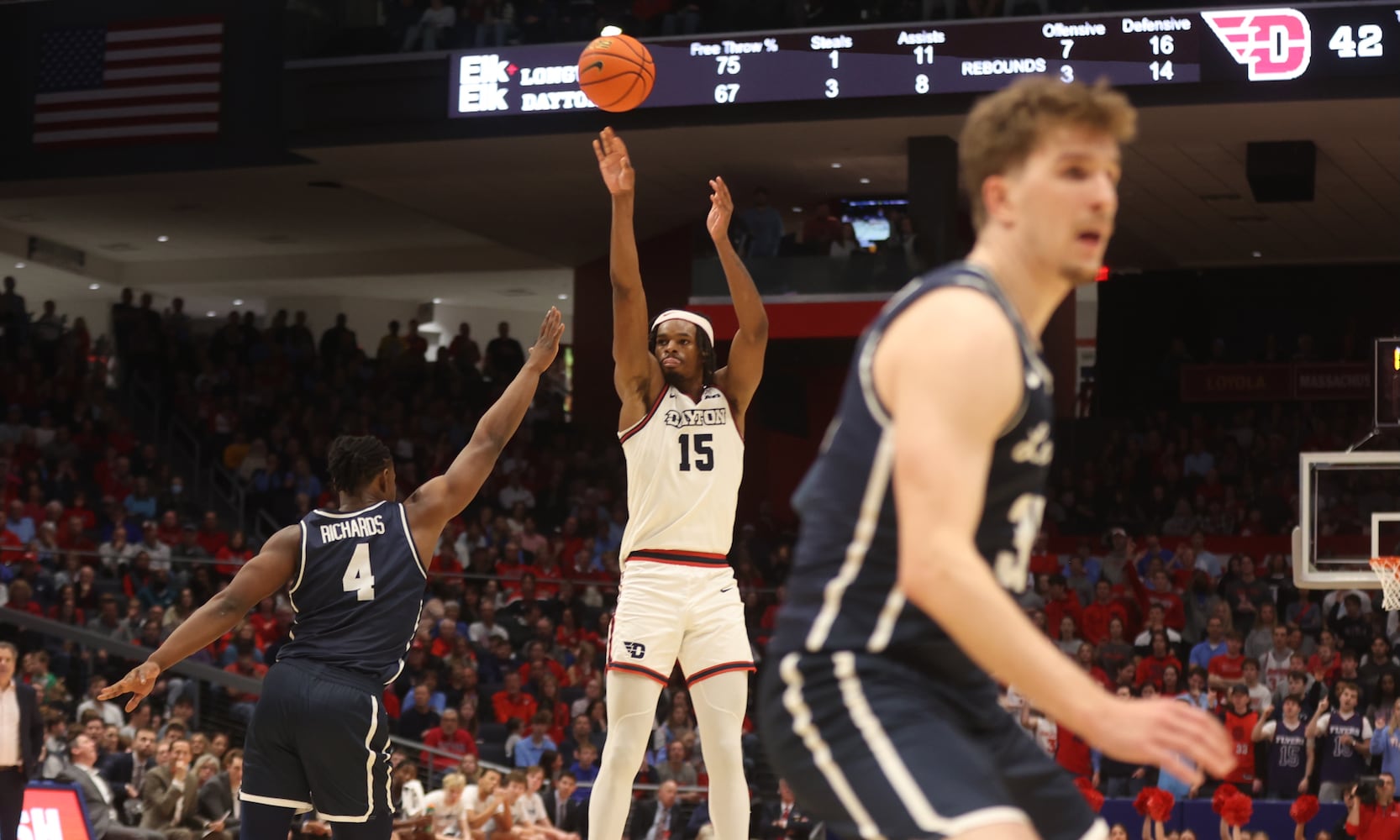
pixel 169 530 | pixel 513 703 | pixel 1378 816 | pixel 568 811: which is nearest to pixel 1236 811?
pixel 1378 816

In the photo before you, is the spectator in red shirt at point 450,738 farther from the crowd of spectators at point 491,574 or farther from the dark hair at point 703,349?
the dark hair at point 703,349

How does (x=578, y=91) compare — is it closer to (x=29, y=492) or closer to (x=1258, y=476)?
(x=29, y=492)

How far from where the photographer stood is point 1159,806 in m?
13.4

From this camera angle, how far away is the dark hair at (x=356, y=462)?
6.43 metres

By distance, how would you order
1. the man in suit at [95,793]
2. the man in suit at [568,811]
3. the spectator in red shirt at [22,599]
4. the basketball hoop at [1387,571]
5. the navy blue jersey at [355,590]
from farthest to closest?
the spectator in red shirt at [22,599] < the man in suit at [568,811] < the basketball hoop at [1387,571] < the man in suit at [95,793] < the navy blue jersey at [355,590]

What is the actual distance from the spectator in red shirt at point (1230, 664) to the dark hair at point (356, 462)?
10977 millimetres

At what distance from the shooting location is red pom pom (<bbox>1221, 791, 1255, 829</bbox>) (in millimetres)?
13359

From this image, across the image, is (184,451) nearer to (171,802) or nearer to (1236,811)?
(171,802)

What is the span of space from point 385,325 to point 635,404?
27.0 meters

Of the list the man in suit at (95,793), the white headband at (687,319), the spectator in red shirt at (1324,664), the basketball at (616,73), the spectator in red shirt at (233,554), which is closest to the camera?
the white headband at (687,319)

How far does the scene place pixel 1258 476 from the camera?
71.7 ft

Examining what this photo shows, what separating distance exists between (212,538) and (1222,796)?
38.9ft

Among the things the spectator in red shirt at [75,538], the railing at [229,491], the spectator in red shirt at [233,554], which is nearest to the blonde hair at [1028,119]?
the spectator in red shirt at [233,554]

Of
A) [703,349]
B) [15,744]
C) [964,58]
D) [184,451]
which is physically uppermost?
[964,58]
